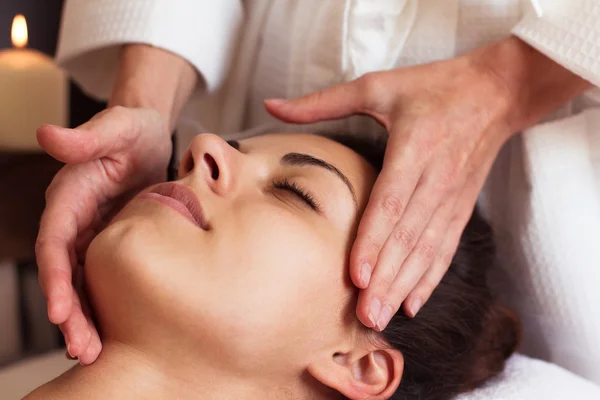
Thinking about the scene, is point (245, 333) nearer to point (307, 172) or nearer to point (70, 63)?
point (307, 172)

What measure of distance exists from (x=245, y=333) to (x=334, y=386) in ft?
0.46

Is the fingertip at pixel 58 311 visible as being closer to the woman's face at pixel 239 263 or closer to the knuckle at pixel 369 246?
the woman's face at pixel 239 263

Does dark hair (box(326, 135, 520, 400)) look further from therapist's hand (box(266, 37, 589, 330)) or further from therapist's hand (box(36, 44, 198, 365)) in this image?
therapist's hand (box(36, 44, 198, 365))

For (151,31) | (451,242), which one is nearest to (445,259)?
(451,242)

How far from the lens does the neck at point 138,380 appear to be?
721 mm

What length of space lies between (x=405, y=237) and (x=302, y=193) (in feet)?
0.47

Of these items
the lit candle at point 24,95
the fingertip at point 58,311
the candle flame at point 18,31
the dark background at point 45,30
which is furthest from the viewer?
the dark background at point 45,30

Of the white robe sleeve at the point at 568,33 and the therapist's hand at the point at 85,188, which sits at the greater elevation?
the white robe sleeve at the point at 568,33

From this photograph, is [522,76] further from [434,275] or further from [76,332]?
[76,332]

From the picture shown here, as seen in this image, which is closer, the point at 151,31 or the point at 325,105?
the point at 325,105

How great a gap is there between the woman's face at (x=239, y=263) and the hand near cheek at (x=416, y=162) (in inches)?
1.7

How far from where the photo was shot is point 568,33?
92 cm

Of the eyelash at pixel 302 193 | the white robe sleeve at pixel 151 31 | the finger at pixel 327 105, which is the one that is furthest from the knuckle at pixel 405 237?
the white robe sleeve at pixel 151 31

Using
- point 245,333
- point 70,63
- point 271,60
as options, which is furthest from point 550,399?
point 70,63
